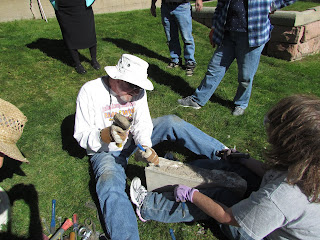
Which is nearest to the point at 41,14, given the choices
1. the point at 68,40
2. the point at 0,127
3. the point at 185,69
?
the point at 68,40

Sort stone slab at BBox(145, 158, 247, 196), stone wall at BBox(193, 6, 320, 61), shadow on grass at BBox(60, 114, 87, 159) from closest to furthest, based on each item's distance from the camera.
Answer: stone slab at BBox(145, 158, 247, 196)
shadow on grass at BBox(60, 114, 87, 159)
stone wall at BBox(193, 6, 320, 61)

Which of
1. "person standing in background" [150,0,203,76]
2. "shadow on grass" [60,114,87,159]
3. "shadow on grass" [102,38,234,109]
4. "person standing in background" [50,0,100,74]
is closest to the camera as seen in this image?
"shadow on grass" [60,114,87,159]

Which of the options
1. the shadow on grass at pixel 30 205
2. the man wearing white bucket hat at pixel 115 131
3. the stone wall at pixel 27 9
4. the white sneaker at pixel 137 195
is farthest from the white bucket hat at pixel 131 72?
the stone wall at pixel 27 9

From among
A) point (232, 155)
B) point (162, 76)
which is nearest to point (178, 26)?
point (162, 76)

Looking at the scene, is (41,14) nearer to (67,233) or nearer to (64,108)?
(64,108)

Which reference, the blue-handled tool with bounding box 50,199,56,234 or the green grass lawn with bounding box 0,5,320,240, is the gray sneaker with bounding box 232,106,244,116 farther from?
the blue-handled tool with bounding box 50,199,56,234

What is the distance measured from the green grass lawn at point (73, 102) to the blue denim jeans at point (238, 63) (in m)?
0.23

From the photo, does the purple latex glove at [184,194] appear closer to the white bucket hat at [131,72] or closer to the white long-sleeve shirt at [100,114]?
the white long-sleeve shirt at [100,114]

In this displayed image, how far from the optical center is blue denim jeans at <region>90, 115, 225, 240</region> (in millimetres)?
1881

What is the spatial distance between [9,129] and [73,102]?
2.04 m

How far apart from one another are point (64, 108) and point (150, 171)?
1.93 meters

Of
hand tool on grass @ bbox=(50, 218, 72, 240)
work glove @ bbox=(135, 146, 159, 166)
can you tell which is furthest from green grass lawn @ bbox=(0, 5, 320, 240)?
work glove @ bbox=(135, 146, 159, 166)

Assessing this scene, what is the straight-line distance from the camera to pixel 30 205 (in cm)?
228

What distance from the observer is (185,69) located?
4793 mm
